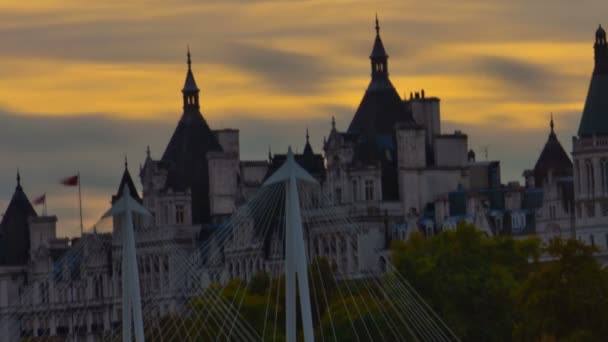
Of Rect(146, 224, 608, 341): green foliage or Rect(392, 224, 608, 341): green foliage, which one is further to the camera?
Rect(146, 224, 608, 341): green foliage

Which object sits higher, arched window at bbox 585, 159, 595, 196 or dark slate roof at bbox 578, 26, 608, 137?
dark slate roof at bbox 578, 26, 608, 137

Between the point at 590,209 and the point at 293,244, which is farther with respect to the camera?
the point at 590,209

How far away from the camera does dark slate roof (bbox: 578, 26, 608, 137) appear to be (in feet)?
626

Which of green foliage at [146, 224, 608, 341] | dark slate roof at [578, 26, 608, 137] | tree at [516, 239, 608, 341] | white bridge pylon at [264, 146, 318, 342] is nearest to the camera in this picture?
white bridge pylon at [264, 146, 318, 342]

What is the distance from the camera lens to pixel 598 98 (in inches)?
7500

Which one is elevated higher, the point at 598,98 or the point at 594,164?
Result: the point at 598,98

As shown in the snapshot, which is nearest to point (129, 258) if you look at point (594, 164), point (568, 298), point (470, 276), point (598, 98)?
point (568, 298)

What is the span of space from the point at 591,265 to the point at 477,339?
10408mm

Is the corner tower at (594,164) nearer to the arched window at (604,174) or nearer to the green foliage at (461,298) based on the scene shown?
the arched window at (604,174)

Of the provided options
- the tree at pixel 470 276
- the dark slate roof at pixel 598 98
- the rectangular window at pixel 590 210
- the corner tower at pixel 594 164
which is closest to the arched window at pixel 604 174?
the corner tower at pixel 594 164

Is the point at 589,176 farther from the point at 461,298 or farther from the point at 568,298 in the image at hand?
the point at 568,298

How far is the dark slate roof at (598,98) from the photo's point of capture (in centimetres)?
19075

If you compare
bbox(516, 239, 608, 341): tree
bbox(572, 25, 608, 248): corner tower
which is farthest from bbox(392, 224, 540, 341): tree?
bbox(572, 25, 608, 248): corner tower

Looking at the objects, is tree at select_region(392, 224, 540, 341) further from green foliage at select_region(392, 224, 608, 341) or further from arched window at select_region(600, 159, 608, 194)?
arched window at select_region(600, 159, 608, 194)
